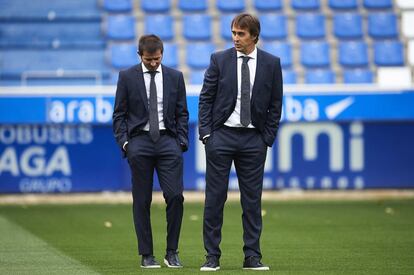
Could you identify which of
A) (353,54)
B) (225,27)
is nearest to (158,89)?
(225,27)

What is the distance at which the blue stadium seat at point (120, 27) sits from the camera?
A: 2170cm

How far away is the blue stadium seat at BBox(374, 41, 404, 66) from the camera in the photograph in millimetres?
22344

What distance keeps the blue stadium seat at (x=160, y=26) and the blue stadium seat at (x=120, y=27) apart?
0.98ft

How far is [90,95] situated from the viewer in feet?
57.1

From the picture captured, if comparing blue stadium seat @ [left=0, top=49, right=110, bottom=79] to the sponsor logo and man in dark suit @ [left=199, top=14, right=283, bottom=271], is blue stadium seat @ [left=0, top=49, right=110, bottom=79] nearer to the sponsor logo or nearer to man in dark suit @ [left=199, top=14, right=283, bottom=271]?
the sponsor logo

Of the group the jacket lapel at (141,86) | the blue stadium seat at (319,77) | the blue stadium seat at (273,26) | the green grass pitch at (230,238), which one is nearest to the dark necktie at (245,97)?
the jacket lapel at (141,86)

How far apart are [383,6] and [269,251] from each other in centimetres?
1351

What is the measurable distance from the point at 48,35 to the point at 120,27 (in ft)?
4.68

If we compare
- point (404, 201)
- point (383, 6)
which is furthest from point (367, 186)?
point (383, 6)

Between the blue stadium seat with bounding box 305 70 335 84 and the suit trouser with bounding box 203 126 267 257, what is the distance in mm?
12792

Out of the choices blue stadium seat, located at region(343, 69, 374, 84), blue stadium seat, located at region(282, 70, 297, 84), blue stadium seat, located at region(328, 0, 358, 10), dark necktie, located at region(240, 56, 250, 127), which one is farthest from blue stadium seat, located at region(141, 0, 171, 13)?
dark necktie, located at region(240, 56, 250, 127)

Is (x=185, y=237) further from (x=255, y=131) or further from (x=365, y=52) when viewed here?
(x=365, y=52)

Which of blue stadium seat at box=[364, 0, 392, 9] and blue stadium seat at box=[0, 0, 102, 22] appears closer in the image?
blue stadium seat at box=[0, 0, 102, 22]

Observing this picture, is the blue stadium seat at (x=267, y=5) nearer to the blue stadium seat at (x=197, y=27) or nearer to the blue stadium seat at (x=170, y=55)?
the blue stadium seat at (x=197, y=27)
